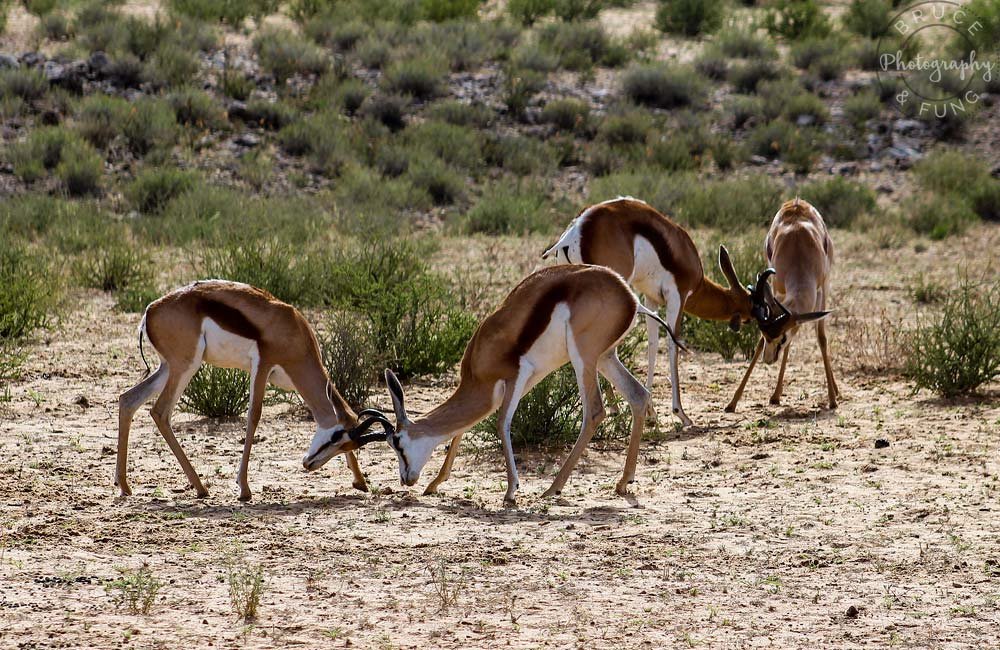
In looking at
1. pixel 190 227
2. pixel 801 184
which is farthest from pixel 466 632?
pixel 801 184

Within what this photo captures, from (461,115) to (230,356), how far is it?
55.6 ft

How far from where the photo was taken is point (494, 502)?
26.6 ft

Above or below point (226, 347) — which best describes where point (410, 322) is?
below

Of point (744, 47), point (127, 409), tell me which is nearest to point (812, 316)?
point (127, 409)

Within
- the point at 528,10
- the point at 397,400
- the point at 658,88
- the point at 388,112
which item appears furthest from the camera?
the point at 528,10

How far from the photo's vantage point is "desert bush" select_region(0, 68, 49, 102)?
22.2 metres

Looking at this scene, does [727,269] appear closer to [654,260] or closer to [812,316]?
[654,260]

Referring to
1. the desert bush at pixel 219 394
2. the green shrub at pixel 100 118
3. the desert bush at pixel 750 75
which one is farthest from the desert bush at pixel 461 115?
the desert bush at pixel 219 394

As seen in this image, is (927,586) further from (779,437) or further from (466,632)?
(779,437)

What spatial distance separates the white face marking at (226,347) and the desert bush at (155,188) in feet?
37.9

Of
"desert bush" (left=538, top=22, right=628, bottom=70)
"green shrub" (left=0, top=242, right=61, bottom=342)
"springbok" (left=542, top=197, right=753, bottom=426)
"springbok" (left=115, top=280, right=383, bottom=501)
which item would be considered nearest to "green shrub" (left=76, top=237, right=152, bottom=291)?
"green shrub" (left=0, top=242, right=61, bottom=342)

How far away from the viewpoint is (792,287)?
11156 millimetres

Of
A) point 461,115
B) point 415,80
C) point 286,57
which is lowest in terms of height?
point 461,115

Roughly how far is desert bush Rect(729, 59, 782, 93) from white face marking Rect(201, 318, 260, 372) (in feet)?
69.6
